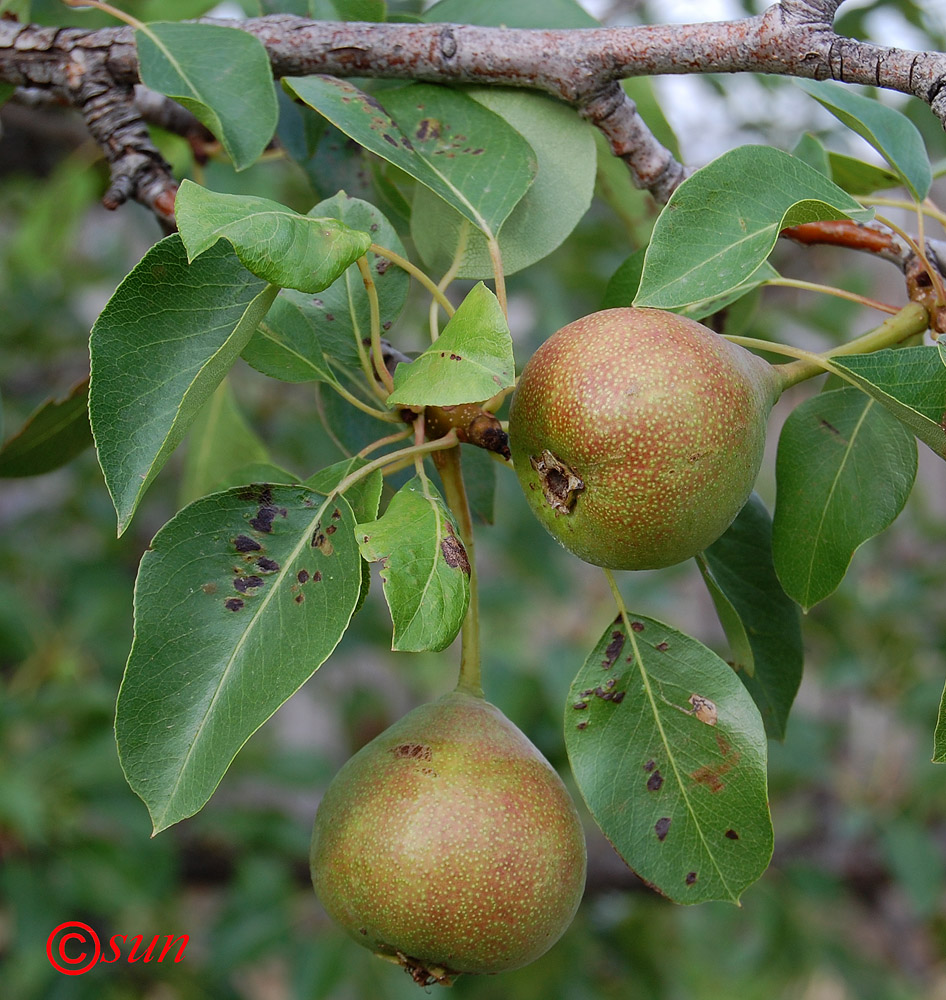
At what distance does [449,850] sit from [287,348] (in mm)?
355

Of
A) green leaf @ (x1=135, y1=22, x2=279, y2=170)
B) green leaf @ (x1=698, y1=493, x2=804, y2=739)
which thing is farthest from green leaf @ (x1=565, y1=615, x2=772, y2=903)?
green leaf @ (x1=135, y1=22, x2=279, y2=170)

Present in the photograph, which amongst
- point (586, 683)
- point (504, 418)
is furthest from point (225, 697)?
point (504, 418)

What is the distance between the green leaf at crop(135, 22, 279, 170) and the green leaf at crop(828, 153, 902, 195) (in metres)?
0.53

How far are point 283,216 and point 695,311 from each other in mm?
335

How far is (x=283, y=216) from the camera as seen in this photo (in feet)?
1.79

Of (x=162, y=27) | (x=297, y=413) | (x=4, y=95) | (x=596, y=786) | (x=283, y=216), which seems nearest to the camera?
(x=283, y=216)

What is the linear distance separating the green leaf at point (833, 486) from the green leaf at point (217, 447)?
0.57 metres

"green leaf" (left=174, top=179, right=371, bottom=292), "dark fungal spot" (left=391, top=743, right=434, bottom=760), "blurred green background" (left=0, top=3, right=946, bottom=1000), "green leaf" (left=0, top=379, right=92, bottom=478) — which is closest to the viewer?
"green leaf" (left=174, top=179, right=371, bottom=292)

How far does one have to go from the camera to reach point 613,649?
72cm

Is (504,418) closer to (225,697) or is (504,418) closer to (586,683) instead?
(586,683)

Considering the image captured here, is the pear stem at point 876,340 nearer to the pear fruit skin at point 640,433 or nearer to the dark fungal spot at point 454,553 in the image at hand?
the pear fruit skin at point 640,433

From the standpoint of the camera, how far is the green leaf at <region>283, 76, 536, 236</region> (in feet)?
2.35

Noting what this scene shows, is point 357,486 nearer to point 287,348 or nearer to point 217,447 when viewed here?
point 287,348

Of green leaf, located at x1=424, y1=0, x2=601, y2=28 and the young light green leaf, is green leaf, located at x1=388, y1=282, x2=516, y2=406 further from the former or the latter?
green leaf, located at x1=424, y1=0, x2=601, y2=28
